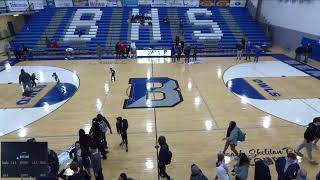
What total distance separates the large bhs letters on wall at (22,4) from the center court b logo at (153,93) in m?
15.8

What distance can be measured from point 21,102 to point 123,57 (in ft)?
30.1

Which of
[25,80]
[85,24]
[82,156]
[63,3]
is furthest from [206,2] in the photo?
[82,156]

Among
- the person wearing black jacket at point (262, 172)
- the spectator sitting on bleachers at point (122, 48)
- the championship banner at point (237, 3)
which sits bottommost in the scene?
the person wearing black jacket at point (262, 172)

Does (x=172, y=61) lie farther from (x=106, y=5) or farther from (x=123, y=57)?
(x=106, y=5)

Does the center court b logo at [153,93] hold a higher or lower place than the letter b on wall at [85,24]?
lower

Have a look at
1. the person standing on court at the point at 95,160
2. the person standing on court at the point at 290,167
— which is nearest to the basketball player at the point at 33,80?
the person standing on court at the point at 95,160

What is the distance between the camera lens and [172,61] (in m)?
18.6

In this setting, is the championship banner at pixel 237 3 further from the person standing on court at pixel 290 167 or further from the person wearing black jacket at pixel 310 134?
the person standing on court at pixel 290 167

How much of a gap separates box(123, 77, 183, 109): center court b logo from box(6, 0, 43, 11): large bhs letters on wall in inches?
623

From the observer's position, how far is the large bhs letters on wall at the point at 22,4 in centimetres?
2345

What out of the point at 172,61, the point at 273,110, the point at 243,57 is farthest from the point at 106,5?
the point at 273,110

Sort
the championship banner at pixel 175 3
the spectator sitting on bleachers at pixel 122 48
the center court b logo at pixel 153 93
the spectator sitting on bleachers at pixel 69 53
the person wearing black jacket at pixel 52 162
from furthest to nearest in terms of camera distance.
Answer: the championship banner at pixel 175 3, the spectator sitting on bleachers at pixel 69 53, the spectator sitting on bleachers at pixel 122 48, the center court b logo at pixel 153 93, the person wearing black jacket at pixel 52 162

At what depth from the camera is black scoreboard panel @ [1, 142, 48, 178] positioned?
5.17m

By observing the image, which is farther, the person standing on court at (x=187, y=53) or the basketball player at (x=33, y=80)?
the person standing on court at (x=187, y=53)
